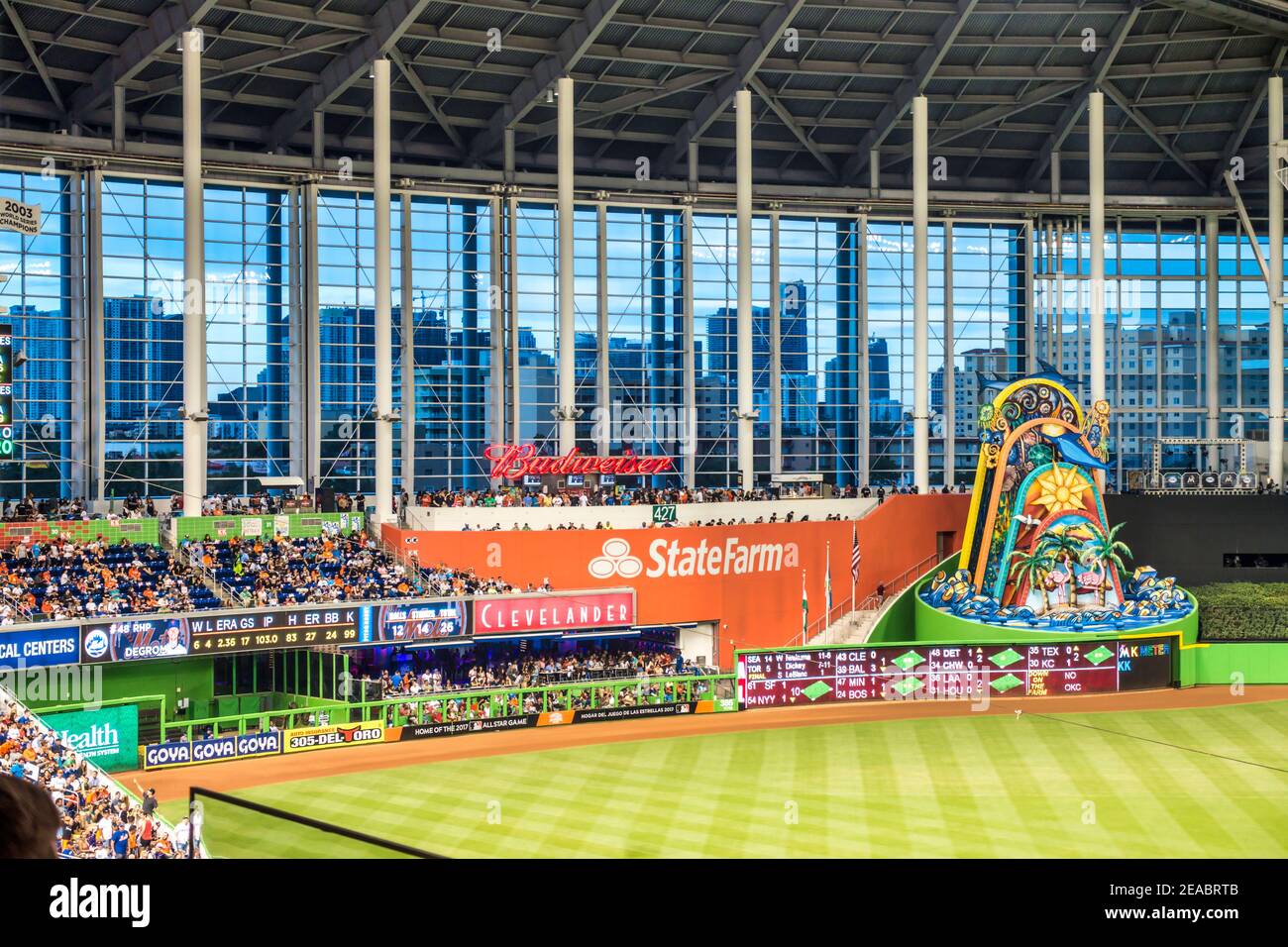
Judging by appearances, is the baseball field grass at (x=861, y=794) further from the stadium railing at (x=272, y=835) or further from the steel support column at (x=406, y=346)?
the steel support column at (x=406, y=346)

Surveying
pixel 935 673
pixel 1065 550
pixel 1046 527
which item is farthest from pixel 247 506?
pixel 1065 550

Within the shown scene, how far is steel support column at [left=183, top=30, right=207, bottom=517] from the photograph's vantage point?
44781mm

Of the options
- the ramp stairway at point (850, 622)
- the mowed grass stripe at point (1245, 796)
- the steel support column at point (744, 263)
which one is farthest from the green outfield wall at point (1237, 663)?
the steel support column at point (744, 263)

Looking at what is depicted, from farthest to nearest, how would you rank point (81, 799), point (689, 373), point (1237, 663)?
point (689, 373) < point (1237, 663) < point (81, 799)

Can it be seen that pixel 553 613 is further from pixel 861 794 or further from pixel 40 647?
pixel 40 647

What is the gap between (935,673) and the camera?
41.9 m

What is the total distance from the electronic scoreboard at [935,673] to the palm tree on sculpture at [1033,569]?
3.30m

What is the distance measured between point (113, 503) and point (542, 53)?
2397 centimetres

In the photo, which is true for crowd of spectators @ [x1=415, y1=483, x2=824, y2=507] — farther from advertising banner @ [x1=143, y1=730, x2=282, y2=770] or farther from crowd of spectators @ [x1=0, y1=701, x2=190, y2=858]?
crowd of spectators @ [x1=0, y1=701, x2=190, y2=858]

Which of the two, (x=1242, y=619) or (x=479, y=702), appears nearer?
(x=479, y=702)

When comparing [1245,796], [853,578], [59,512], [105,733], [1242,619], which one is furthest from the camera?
[853,578]

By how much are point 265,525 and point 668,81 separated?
88.6 feet

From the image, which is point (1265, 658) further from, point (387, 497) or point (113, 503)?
point (113, 503)

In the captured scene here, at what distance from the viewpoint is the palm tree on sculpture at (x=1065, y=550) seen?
46.8 m
